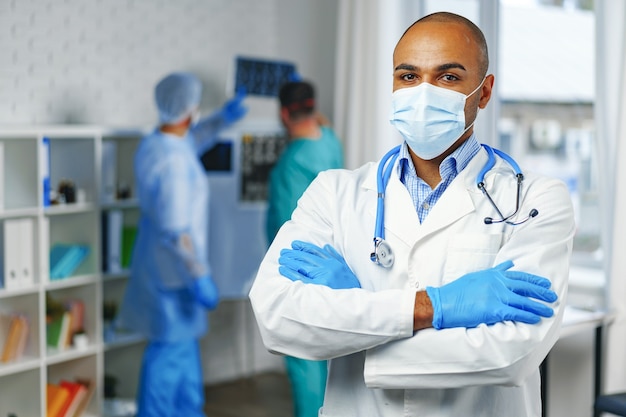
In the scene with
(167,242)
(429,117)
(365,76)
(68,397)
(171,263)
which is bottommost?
(68,397)

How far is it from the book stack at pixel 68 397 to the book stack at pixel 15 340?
28 cm

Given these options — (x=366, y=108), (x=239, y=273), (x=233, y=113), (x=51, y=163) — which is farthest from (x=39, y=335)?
(x=366, y=108)

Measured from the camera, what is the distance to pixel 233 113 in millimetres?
4469

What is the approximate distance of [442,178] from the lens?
1.67 metres

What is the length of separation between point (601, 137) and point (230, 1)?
2.64m

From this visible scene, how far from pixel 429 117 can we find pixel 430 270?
312mm

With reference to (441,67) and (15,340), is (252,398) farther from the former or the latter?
(441,67)

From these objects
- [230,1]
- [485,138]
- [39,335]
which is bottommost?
[39,335]

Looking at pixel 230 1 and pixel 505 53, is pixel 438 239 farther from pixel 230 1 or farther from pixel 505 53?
pixel 230 1

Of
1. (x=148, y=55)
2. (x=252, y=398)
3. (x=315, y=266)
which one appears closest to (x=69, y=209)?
(x=148, y=55)

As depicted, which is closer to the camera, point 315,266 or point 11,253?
point 315,266

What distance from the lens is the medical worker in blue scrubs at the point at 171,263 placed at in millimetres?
3791

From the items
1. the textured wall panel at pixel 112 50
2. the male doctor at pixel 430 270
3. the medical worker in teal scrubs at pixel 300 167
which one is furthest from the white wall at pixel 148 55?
the male doctor at pixel 430 270

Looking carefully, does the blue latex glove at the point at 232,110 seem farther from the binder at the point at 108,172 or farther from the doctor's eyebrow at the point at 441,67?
the doctor's eyebrow at the point at 441,67
